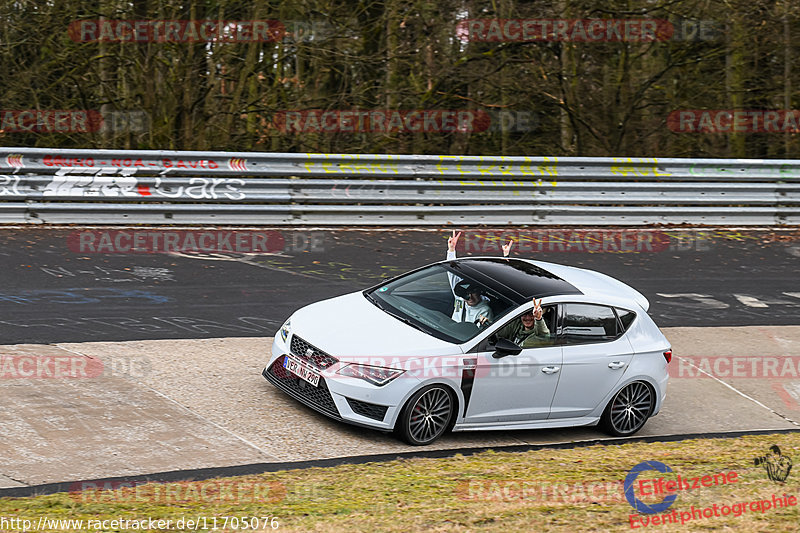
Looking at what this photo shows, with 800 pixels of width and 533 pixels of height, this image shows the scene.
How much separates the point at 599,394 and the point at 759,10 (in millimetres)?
14813

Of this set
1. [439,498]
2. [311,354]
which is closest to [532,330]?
[311,354]

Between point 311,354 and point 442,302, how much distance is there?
1364 mm

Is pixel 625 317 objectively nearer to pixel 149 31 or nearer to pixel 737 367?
pixel 737 367

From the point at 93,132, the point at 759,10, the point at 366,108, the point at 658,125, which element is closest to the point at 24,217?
the point at 93,132

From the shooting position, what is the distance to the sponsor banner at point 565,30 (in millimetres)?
19297

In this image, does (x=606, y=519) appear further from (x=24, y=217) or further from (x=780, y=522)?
(x=24, y=217)

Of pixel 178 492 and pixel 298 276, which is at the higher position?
pixel 298 276

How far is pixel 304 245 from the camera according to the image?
14750 millimetres

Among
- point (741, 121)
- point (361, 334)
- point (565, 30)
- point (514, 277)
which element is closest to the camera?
point (361, 334)

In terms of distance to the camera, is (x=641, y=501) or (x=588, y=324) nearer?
(x=641, y=501)

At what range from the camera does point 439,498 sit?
6.08 m

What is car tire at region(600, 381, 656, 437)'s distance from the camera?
876 cm

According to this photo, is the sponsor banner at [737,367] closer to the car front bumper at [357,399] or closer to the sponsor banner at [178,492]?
the car front bumper at [357,399]

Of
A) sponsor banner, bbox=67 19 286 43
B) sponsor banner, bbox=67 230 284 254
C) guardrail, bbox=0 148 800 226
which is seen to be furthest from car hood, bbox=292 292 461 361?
sponsor banner, bbox=67 19 286 43
